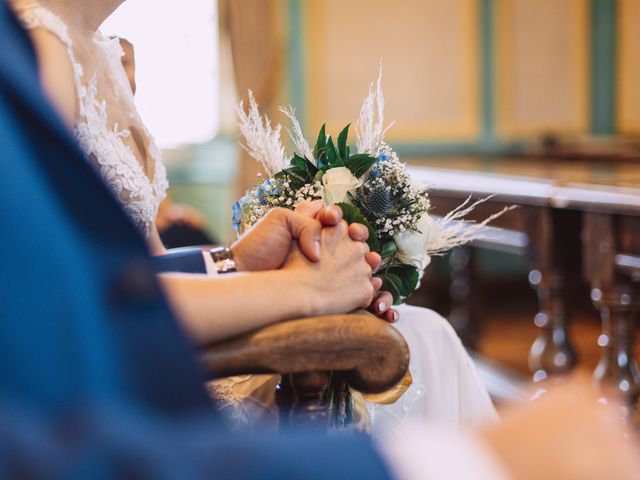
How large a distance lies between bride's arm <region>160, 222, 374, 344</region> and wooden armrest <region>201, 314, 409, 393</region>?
0.02 metres

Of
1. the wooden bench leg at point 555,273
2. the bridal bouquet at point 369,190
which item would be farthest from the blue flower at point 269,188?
the wooden bench leg at point 555,273

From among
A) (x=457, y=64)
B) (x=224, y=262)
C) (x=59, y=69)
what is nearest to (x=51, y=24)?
(x=59, y=69)

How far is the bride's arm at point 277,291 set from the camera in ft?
3.04

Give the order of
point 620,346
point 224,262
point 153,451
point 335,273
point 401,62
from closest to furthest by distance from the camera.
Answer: point 153,451
point 335,273
point 224,262
point 620,346
point 401,62

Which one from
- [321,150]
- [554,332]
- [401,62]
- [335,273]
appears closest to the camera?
[335,273]

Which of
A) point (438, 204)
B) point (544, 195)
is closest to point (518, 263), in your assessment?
point (438, 204)

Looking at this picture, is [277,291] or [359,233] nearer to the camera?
[277,291]

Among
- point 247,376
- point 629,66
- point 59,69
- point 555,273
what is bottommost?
point 555,273

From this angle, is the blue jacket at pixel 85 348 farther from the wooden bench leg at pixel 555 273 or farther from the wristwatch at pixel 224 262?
the wooden bench leg at pixel 555 273

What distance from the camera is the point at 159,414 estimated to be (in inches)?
19.4

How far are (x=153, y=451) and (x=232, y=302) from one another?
1.70ft

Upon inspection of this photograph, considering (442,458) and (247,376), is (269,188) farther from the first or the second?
(442,458)

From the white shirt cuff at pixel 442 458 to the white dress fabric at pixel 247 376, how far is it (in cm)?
77

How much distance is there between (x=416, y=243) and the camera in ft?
4.64
